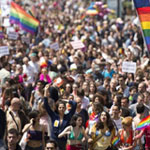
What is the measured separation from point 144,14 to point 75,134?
7.20 feet

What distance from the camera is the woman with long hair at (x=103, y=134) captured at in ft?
30.3

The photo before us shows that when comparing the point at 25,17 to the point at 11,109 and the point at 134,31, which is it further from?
the point at 11,109

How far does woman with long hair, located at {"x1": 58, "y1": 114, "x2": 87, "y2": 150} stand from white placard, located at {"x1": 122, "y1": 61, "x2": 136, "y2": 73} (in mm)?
5179

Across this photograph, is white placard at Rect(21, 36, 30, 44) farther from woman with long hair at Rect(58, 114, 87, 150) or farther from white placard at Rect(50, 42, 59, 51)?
woman with long hair at Rect(58, 114, 87, 150)

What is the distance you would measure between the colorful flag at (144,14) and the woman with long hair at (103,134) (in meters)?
1.52

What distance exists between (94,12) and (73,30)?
4.28m

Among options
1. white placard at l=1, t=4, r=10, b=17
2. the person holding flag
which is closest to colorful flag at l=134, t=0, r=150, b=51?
the person holding flag

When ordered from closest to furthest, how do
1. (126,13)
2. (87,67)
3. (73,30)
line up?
(87,67)
(73,30)
(126,13)

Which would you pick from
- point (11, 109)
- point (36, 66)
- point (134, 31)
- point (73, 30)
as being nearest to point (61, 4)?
point (73, 30)

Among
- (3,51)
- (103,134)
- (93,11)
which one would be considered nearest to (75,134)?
(103,134)

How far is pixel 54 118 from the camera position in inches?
380

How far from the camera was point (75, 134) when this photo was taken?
9164 millimetres

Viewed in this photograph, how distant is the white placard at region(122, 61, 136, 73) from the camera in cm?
1415

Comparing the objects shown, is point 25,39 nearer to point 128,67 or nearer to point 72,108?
point 128,67
